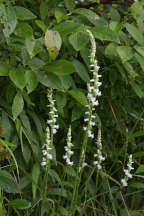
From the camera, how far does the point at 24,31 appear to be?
1.65 m

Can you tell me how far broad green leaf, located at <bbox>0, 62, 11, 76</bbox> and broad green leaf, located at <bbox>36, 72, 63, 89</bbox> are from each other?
17cm

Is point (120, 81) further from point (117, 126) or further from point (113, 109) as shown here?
point (117, 126)

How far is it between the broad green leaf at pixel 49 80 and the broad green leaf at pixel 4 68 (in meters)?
0.17

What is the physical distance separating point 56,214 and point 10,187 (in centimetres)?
50

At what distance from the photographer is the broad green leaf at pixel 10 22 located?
4.99 feet

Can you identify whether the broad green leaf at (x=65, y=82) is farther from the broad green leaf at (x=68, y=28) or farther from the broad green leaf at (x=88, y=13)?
the broad green leaf at (x=88, y=13)

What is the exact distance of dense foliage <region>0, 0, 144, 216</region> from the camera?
1657 mm

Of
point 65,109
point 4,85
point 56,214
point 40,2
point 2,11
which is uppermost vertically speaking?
point 40,2

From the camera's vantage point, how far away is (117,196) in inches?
96.0

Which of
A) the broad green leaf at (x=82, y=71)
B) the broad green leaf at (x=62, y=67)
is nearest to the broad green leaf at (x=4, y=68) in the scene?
the broad green leaf at (x=62, y=67)

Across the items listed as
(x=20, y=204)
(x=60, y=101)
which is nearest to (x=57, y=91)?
(x=60, y=101)

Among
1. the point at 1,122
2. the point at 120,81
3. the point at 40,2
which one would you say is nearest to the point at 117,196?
the point at 120,81

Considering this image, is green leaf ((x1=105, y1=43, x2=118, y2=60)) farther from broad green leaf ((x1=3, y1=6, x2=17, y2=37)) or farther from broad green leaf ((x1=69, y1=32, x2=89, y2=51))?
broad green leaf ((x1=3, y1=6, x2=17, y2=37))

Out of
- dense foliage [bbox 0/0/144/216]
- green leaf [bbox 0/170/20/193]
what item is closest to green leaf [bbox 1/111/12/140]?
dense foliage [bbox 0/0/144/216]
